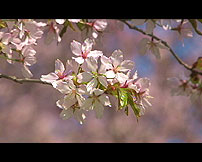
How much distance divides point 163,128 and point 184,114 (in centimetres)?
31

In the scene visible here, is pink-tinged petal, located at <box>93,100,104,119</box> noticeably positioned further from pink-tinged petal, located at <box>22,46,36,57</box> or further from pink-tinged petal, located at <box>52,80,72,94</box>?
pink-tinged petal, located at <box>22,46,36,57</box>

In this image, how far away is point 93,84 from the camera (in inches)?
31.2

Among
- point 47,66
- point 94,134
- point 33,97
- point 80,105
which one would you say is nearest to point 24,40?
point 80,105

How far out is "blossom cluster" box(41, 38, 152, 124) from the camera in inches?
31.9

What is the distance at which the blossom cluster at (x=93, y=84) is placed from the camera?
810 mm

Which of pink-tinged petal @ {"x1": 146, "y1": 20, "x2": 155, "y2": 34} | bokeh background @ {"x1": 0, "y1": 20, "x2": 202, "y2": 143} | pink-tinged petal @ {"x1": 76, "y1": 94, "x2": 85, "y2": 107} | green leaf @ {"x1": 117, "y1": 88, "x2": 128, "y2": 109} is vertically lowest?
bokeh background @ {"x1": 0, "y1": 20, "x2": 202, "y2": 143}

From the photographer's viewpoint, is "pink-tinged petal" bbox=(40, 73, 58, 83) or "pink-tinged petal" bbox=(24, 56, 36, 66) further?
"pink-tinged petal" bbox=(24, 56, 36, 66)

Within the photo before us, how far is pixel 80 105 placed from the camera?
2.71 ft

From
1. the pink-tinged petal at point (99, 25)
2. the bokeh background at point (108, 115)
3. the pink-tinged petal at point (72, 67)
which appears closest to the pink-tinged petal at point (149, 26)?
the pink-tinged petal at point (99, 25)

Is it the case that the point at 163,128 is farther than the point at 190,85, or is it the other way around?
the point at 163,128

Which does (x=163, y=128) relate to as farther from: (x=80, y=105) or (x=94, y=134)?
(x=80, y=105)

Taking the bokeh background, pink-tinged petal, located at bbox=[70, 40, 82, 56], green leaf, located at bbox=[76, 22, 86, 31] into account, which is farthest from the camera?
the bokeh background

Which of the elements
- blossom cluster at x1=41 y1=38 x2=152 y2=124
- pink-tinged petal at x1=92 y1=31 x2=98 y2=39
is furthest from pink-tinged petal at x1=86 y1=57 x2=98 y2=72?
pink-tinged petal at x1=92 y1=31 x2=98 y2=39

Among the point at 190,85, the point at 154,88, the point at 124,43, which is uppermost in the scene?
the point at 190,85
